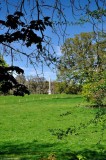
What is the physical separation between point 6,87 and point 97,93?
4.41 metres

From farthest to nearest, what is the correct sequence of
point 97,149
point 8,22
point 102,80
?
point 97,149, point 102,80, point 8,22

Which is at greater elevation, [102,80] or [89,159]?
[102,80]

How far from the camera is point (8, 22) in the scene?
5242 millimetres

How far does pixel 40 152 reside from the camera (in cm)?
1330

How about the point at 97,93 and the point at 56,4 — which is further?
the point at 97,93

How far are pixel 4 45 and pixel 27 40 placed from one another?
33cm

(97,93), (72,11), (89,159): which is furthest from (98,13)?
(89,159)

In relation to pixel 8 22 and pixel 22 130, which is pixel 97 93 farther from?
pixel 22 130

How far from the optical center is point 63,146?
591 inches

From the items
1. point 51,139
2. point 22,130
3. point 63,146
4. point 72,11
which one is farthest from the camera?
point 22,130

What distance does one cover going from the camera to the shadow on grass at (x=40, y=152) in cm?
1182

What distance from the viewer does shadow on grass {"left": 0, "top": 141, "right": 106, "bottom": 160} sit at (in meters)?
11.8

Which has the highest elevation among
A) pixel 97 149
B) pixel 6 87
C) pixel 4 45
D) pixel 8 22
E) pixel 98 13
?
pixel 98 13

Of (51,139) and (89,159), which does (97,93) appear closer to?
(89,159)
